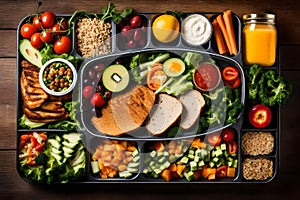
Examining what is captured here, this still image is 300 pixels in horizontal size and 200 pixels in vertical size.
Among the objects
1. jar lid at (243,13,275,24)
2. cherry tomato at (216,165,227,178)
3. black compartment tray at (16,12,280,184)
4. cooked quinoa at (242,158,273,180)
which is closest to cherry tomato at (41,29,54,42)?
black compartment tray at (16,12,280,184)

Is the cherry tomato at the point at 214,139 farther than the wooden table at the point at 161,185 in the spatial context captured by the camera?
No

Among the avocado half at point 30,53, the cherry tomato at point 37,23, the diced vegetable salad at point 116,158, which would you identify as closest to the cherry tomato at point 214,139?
the diced vegetable salad at point 116,158

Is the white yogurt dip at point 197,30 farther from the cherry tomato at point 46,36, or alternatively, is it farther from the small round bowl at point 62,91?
the cherry tomato at point 46,36

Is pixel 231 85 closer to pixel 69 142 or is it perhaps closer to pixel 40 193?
pixel 69 142

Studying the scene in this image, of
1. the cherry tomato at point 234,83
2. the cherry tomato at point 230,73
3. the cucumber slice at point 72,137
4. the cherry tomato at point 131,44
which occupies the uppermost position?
the cherry tomato at point 131,44

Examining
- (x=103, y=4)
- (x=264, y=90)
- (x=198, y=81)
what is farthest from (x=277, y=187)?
(x=103, y=4)

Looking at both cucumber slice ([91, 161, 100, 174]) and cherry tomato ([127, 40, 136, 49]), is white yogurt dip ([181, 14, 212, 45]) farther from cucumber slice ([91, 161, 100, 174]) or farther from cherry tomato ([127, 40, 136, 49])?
cucumber slice ([91, 161, 100, 174])

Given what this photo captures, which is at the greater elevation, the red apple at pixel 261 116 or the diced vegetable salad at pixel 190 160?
the red apple at pixel 261 116
